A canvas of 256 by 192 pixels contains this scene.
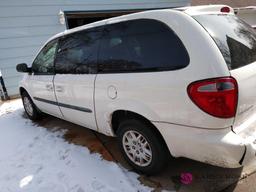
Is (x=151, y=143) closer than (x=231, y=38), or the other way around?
(x=231, y=38)

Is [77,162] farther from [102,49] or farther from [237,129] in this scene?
[237,129]

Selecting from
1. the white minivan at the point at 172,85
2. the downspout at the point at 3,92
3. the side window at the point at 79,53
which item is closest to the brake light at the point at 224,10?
the white minivan at the point at 172,85

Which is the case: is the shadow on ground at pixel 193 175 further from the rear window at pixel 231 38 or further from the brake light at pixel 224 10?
the brake light at pixel 224 10

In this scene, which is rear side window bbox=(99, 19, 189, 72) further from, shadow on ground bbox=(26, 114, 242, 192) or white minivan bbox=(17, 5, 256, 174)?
shadow on ground bbox=(26, 114, 242, 192)

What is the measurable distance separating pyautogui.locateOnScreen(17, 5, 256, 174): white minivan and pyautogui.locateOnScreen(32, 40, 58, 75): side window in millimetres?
898

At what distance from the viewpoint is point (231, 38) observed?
2.46 metres

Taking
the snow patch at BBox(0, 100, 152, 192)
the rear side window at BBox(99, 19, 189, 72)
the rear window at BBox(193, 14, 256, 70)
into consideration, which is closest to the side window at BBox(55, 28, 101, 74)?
the rear side window at BBox(99, 19, 189, 72)

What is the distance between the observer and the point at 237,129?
230 centimetres

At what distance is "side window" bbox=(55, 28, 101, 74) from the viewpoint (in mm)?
3279

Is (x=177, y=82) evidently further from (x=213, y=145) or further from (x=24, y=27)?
(x=24, y=27)

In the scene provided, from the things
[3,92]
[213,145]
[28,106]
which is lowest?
[3,92]

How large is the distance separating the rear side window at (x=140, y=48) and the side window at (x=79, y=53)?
0.17m

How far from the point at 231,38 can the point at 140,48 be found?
0.87m

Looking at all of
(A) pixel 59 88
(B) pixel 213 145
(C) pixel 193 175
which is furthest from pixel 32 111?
(B) pixel 213 145
